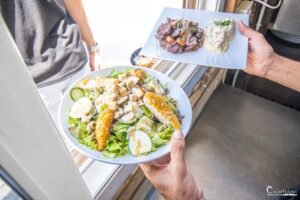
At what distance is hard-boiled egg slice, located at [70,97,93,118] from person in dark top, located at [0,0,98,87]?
27cm

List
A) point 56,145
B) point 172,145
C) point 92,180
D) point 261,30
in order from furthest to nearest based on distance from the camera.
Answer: point 261,30 → point 92,180 → point 172,145 → point 56,145

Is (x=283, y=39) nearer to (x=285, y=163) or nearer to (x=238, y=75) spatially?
(x=238, y=75)

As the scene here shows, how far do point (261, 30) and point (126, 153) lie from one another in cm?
119

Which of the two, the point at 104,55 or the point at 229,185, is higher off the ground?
the point at 104,55

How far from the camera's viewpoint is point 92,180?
614mm

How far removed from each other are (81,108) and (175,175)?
27 cm

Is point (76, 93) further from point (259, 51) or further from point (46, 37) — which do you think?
point (259, 51)

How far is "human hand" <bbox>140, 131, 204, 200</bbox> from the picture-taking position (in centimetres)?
47

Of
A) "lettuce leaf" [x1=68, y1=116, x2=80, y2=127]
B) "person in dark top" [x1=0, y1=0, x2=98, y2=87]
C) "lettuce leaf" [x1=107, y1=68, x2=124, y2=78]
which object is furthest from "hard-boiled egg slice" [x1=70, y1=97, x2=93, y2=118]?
"person in dark top" [x1=0, y1=0, x2=98, y2=87]

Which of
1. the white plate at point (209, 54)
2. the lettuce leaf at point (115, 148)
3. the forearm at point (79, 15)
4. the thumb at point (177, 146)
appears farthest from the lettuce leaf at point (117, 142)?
the forearm at point (79, 15)

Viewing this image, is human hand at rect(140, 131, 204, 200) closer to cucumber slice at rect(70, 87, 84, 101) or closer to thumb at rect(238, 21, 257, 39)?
cucumber slice at rect(70, 87, 84, 101)

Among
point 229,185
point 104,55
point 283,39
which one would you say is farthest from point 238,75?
point 104,55

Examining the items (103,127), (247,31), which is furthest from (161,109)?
(247,31)

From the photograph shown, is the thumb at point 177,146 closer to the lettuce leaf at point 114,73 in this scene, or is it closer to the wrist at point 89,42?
the lettuce leaf at point 114,73
